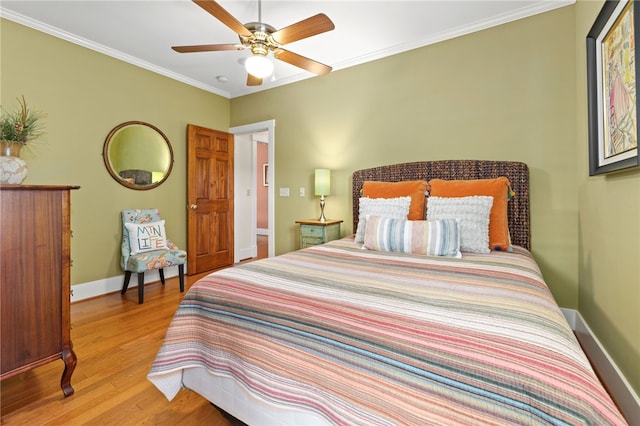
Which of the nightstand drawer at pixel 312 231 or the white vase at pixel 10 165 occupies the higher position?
the white vase at pixel 10 165

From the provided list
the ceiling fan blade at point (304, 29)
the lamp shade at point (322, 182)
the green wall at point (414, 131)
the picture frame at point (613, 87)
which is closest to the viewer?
the picture frame at point (613, 87)

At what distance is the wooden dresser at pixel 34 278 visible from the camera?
4.96ft

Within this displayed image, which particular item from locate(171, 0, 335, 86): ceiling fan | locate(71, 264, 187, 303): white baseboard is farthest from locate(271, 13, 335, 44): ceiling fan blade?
locate(71, 264, 187, 303): white baseboard

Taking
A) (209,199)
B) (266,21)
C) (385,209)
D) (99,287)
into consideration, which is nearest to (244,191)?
(209,199)

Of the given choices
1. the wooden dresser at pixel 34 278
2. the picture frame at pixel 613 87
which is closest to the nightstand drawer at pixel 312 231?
the wooden dresser at pixel 34 278

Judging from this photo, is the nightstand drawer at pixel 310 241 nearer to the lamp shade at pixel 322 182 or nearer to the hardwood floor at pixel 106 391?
the lamp shade at pixel 322 182

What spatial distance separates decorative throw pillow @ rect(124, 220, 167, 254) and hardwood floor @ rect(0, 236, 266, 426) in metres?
0.91

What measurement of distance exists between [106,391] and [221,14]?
233cm

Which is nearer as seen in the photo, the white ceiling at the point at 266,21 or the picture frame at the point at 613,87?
the picture frame at the point at 613,87

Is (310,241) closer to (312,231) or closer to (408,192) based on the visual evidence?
(312,231)

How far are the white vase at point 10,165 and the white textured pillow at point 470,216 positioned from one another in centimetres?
271

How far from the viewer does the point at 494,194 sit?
7.84ft

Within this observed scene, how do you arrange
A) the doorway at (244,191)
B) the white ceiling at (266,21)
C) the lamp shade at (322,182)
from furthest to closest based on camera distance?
the doorway at (244,191) → the lamp shade at (322,182) → the white ceiling at (266,21)

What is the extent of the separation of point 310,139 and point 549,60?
250cm
